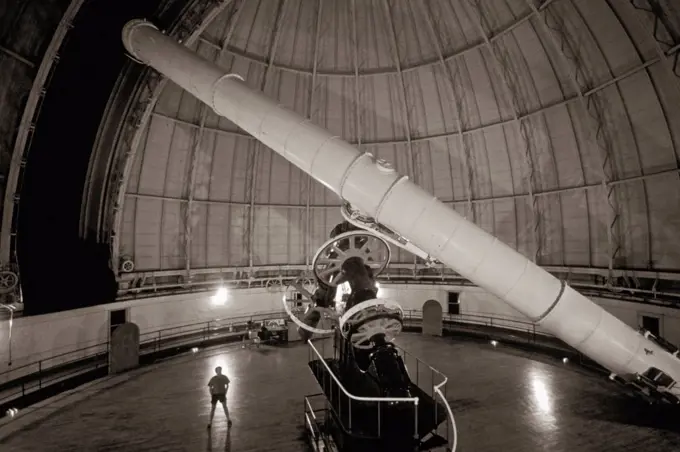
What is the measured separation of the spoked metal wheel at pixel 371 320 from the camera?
7481 millimetres

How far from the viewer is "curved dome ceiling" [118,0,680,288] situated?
579 inches

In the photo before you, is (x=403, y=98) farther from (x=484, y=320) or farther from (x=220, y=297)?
(x=220, y=297)

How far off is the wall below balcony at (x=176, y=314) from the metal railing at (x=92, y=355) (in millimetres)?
174

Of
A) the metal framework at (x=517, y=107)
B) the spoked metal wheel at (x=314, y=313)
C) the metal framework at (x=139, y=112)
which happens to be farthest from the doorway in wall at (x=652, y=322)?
the metal framework at (x=139, y=112)

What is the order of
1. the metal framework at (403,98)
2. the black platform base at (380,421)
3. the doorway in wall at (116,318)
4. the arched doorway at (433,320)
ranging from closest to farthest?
the black platform base at (380,421), the doorway in wall at (116,318), the metal framework at (403,98), the arched doorway at (433,320)

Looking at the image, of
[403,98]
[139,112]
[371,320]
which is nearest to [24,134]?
[139,112]

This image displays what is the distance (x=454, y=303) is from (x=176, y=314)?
1392 centimetres

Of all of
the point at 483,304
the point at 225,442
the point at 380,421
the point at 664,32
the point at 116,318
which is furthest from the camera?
the point at 483,304

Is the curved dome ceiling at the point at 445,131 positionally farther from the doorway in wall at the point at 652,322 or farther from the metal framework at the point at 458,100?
the doorway in wall at the point at 652,322

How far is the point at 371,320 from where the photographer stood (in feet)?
24.4

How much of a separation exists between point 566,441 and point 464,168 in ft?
44.8

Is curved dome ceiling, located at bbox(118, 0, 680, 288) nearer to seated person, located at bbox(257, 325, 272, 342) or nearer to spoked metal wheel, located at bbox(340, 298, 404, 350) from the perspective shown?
seated person, located at bbox(257, 325, 272, 342)

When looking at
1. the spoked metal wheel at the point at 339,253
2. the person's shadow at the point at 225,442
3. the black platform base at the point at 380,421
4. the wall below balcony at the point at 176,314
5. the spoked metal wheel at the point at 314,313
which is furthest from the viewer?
the wall below balcony at the point at 176,314

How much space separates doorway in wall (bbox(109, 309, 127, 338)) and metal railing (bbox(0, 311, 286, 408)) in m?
0.76
